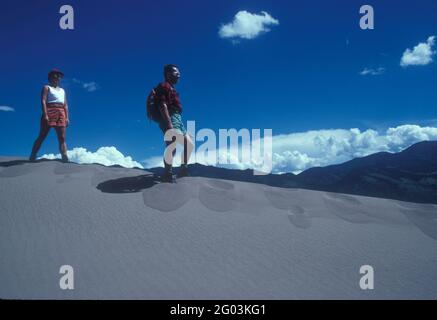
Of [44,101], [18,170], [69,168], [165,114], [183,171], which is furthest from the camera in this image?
[44,101]

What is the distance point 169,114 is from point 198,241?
6.45ft

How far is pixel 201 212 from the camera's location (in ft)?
11.2

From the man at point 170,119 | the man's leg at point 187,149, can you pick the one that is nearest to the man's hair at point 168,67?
the man at point 170,119

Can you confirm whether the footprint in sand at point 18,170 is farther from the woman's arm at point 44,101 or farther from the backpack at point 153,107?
the backpack at point 153,107

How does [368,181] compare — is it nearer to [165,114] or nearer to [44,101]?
[165,114]

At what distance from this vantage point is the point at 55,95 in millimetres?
5160

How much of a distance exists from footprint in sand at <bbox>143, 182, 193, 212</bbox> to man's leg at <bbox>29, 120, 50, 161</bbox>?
7.92ft

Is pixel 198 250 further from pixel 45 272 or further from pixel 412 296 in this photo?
pixel 412 296

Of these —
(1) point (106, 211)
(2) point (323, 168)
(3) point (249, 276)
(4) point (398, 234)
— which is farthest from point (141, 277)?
(2) point (323, 168)

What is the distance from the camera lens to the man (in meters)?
4.04

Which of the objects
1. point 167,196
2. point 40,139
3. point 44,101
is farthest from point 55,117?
point 167,196

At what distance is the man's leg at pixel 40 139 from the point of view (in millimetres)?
5102

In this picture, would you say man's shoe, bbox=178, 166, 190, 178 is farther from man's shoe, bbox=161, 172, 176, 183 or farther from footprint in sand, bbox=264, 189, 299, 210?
footprint in sand, bbox=264, 189, 299, 210
